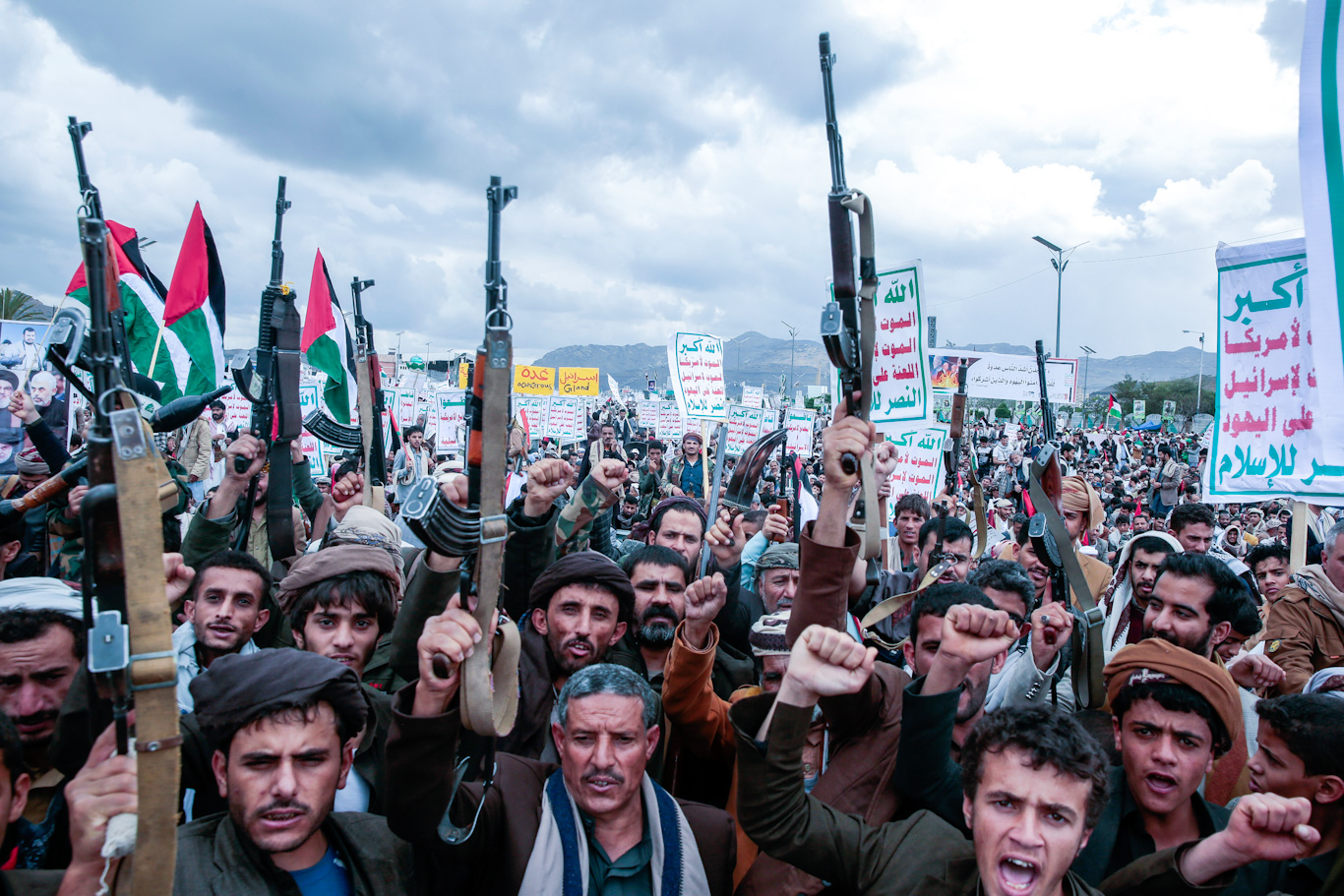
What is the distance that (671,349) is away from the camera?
1053cm

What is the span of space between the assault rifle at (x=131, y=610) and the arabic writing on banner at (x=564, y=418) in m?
13.6

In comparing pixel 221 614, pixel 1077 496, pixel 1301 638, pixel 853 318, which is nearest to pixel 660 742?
pixel 853 318

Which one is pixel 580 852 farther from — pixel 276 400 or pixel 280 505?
pixel 276 400

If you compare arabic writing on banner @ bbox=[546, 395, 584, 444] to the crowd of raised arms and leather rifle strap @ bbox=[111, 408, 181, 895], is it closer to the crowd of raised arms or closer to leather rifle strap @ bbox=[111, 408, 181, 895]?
the crowd of raised arms

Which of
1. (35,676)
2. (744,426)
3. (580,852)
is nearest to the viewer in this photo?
(580,852)

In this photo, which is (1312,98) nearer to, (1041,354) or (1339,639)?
(1041,354)

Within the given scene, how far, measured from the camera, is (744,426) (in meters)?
12.8

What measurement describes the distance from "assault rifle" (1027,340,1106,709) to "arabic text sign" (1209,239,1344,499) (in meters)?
1.31

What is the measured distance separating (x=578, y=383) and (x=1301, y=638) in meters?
→ 15.1

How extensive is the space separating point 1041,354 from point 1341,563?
5.90 feet

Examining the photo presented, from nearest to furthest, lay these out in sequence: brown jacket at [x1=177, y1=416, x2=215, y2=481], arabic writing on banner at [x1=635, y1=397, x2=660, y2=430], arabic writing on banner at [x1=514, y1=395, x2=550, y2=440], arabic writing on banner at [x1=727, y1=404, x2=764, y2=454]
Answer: brown jacket at [x1=177, y1=416, x2=215, y2=481] < arabic writing on banner at [x1=727, y1=404, x2=764, y2=454] < arabic writing on banner at [x1=514, y1=395, x2=550, y2=440] < arabic writing on banner at [x1=635, y1=397, x2=660, y2=430]

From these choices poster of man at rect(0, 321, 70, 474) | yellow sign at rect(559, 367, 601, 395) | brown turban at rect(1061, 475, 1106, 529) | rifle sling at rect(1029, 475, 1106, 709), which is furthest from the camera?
yellow sign at rect(559, 367, 601, 395)

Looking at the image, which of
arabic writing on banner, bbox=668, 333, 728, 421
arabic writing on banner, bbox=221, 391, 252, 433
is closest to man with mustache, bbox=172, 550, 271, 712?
arabic writing on banner, bbox=668, 333, 728, 421

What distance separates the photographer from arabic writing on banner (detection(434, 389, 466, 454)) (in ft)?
40.2
